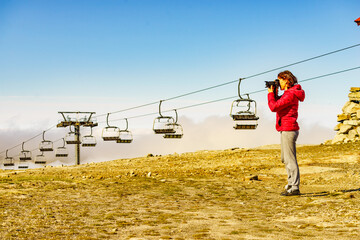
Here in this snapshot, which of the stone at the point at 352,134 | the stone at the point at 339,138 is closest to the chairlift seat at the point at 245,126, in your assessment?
the stone at the point at 352,134

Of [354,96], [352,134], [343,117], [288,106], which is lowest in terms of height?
[352,134]

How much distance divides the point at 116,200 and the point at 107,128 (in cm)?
1705

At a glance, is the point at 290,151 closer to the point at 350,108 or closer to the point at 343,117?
the point at 350,108

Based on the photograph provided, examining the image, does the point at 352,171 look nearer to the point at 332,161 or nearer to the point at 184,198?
the point at 332,161

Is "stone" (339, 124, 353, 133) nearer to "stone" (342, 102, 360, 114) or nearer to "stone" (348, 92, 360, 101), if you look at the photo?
"stone" (342, 102, 360, 114)

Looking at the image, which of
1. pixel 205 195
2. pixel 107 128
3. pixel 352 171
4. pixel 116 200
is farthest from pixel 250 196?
pixel 107 128

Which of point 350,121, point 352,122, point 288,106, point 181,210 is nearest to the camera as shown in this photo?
point 181,210

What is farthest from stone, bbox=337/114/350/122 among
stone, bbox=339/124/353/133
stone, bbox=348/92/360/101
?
stone, bbox=348/92/360/101

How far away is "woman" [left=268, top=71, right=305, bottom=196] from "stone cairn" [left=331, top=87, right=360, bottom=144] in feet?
85.9

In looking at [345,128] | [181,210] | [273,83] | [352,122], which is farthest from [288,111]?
[345,128]

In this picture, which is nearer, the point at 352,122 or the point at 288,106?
the point at 288,106

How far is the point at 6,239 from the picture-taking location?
18.0ft

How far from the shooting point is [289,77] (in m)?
8.64

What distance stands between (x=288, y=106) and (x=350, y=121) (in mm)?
27838
